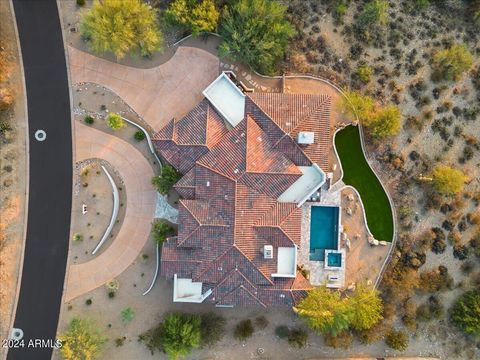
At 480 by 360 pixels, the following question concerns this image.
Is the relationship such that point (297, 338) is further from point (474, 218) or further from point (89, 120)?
point (89, 120)

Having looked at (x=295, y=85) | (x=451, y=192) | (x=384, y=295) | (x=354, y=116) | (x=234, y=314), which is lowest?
(x=234, y=314)

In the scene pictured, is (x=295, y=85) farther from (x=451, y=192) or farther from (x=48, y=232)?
(x=48, y=232)

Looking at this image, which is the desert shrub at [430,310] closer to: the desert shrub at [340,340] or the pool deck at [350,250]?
the pool deck at [350,250]

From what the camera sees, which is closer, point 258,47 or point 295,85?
point 258,47

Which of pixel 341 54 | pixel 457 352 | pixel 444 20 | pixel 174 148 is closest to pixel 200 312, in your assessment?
pixel 174 148

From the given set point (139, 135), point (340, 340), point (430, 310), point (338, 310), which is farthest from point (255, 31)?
point (430, 310)

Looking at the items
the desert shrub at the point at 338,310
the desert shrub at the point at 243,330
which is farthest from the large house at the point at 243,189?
the desert shrub at the point at 243,330
